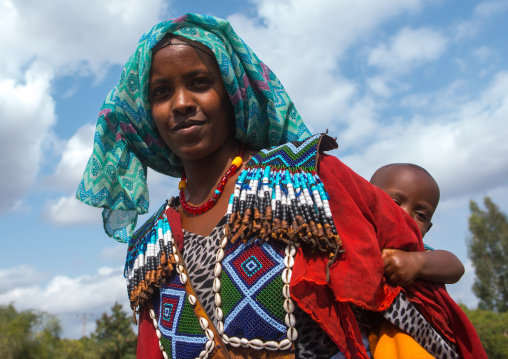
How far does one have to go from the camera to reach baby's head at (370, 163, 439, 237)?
2699mm

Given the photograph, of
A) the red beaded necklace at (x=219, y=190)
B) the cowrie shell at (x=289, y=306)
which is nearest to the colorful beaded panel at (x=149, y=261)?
the red beaded necklace at (x=219, y=190)

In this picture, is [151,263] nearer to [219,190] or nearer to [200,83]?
[219,190]

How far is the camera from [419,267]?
1841 mm

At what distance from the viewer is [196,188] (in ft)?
7.89

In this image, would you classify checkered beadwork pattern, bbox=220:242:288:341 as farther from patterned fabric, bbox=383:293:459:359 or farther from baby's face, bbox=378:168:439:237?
baby's face, bbox=378:168:439:237

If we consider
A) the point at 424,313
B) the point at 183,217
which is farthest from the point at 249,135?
the point at 424,313

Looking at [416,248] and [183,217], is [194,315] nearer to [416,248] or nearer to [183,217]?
[183,217]

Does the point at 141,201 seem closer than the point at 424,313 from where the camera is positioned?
No

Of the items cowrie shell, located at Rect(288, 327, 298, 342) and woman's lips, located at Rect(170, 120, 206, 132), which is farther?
woman's lips, located at Rect(170, 120, 206, 132)

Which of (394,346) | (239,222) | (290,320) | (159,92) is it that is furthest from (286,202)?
(159,92)

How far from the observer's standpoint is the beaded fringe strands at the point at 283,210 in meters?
1.80

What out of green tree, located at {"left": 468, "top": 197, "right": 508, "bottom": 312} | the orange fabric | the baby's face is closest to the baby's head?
the baby's face

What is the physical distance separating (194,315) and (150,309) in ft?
1.15

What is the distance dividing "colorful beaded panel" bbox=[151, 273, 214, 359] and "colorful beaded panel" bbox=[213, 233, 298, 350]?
0.11m
